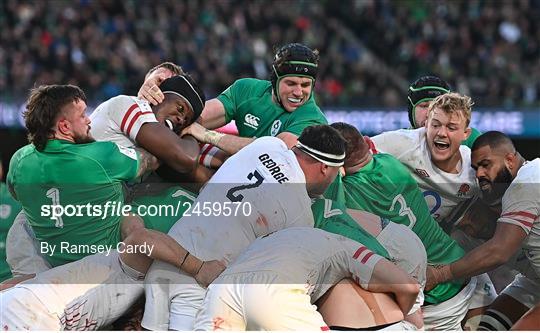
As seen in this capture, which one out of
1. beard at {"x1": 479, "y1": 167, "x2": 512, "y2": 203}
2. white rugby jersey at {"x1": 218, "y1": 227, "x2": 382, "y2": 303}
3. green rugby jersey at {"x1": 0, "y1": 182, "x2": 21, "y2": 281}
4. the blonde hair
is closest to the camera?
white rugby jersey at {"x1": 218, "y1": 227, "x2": 382, "y2": 303}

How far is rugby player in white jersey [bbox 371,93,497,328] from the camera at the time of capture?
6.87m

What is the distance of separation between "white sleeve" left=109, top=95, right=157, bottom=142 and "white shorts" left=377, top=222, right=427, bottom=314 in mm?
1690

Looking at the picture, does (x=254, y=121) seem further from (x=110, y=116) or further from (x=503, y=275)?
(x=503, y=275)

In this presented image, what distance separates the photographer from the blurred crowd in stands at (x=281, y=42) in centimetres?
1986

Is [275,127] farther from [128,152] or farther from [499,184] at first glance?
[499,184]

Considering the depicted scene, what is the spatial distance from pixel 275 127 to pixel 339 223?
4.19 feet

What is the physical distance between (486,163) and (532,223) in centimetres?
52

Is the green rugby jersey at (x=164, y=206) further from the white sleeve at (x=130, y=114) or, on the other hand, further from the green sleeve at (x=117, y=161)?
the white sleeve at (x=130, y=114)

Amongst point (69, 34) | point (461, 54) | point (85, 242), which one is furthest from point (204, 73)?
point (85, 242)

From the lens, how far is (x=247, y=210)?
5.89 m

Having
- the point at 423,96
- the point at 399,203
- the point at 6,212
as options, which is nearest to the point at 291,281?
the point at 399,203

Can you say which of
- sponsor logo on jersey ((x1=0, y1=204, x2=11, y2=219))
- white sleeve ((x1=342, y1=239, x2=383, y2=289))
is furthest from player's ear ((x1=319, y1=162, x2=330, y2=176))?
sponsor logo on jersey ((x1=0, y1=204, x2=11, y2=219))

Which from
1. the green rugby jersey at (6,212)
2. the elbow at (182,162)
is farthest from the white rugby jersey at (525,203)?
the green rugby jersey at (6,212)

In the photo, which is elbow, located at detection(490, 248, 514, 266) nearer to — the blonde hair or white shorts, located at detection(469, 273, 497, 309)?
white shorts, located at detection(469, 273, 497, 309)
